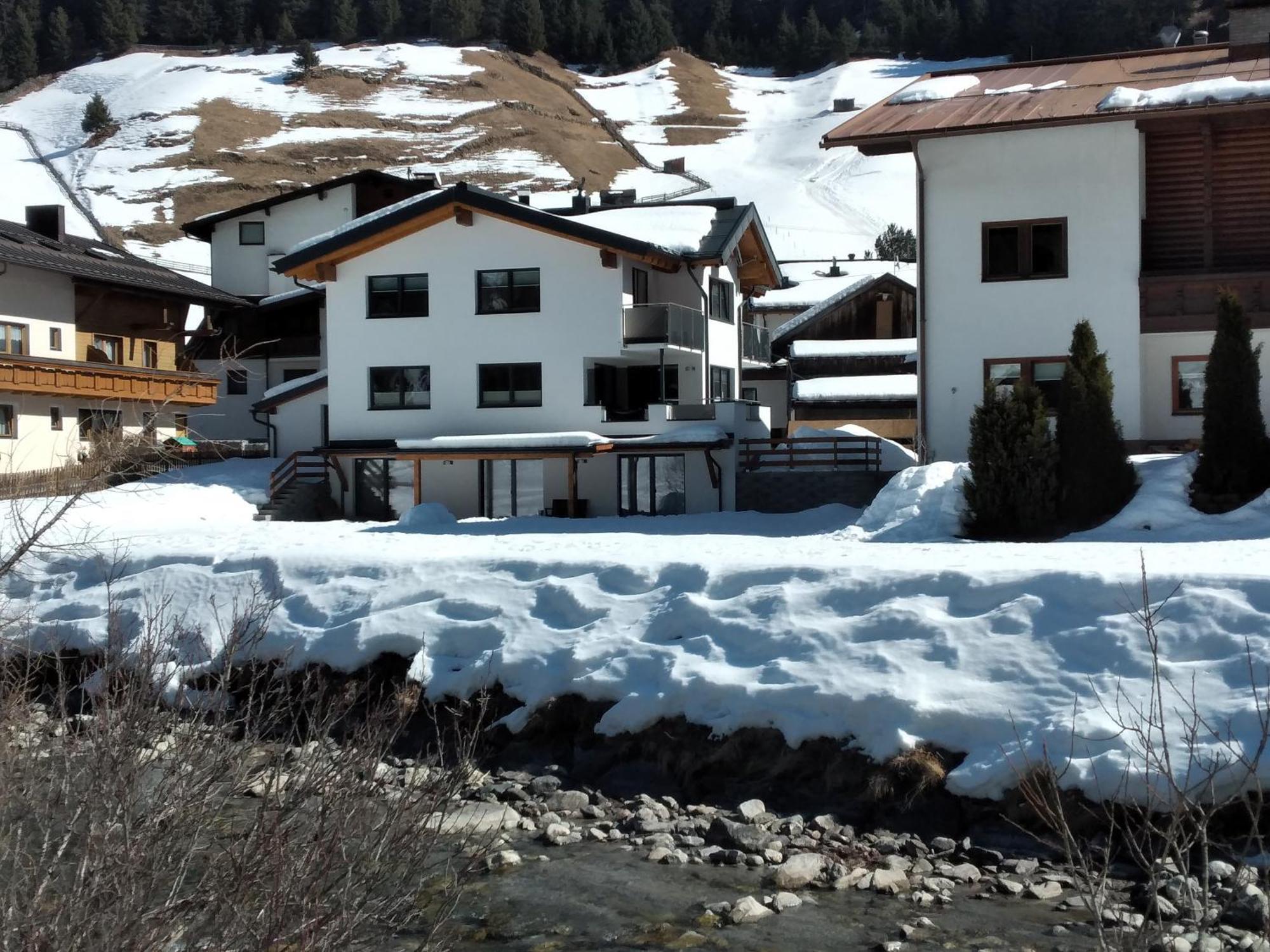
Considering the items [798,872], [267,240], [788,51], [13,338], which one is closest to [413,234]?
[13,338]

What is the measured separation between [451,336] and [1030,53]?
400 ft

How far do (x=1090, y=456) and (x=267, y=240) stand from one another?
44020mm

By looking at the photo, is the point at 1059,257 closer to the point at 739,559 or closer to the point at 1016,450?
the point at 1016,450

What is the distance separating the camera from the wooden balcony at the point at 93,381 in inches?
1470

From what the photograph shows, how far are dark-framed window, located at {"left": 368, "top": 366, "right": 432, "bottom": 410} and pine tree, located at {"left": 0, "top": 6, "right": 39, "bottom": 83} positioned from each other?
134797 millimetres

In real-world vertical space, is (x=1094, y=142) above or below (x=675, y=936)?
above

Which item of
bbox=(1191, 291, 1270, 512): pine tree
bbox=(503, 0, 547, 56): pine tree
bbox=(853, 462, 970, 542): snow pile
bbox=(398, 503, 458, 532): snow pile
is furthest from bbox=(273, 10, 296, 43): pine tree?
bbox=(1191, 291, 1270, 512): pine tree

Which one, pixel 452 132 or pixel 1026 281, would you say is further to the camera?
pixel 452 132

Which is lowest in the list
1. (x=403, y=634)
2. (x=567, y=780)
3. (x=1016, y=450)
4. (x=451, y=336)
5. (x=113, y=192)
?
(x=567, y=780)

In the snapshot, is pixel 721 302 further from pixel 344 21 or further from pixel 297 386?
pixel 344 21

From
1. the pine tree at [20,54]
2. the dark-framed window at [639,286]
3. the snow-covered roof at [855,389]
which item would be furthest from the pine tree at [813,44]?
the dark-framed window at [639,286]

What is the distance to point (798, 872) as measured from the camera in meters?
13.1

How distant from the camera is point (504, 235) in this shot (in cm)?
3575

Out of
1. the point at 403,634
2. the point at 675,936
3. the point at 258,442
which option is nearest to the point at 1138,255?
the point at 403,634
